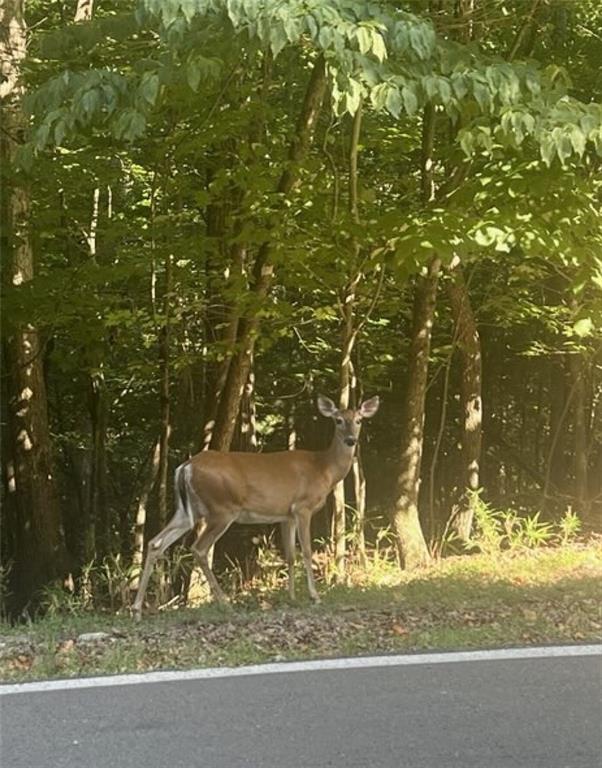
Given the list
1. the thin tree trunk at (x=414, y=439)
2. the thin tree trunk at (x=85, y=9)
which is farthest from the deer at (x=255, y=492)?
the thin tree trunk at (x=85, y=9)

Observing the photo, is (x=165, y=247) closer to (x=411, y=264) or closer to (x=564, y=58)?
(x=411, y=264)

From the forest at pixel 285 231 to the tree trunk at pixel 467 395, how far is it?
37mm

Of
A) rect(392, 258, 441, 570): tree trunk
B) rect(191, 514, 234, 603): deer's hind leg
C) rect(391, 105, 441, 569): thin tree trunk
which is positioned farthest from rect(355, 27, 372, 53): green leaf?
rect(392, 258, 441, 570): tree trunk

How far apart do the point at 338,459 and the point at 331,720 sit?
4.19 metres

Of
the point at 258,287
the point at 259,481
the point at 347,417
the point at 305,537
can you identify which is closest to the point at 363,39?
the point at 347,417

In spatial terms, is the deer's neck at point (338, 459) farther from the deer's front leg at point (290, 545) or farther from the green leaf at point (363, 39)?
the green leaf at point (363, 39)

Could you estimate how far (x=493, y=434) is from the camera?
1725 centimetres

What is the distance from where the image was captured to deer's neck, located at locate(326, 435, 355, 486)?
8844mm

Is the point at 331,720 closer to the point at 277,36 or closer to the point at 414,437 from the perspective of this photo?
the point at 277,36

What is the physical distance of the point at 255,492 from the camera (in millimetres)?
8438

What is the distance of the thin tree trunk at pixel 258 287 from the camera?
9938 mm

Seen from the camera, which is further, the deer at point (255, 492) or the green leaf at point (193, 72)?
the deer at point (255, 492)

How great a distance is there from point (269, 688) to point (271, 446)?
11.2 meters

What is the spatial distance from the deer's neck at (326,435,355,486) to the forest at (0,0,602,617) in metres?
1.63
